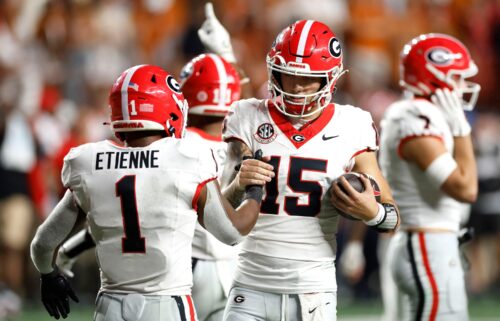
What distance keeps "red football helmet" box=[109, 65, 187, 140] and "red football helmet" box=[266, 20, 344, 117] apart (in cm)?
43

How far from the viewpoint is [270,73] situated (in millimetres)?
3916

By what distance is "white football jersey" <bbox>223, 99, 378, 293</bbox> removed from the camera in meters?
3.79

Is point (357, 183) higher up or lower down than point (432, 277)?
higher up

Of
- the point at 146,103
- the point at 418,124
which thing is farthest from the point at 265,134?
the point at 418,124

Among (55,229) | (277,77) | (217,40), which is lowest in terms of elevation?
(55,229)

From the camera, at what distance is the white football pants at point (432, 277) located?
4.73 m

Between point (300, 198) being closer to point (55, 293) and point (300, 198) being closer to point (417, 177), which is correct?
point (55, 293)

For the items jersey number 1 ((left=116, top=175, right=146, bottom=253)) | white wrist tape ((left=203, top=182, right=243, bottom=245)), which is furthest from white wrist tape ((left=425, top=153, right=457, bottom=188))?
jersey number 1 ((left=116, top=175, right=146, bottom=253))

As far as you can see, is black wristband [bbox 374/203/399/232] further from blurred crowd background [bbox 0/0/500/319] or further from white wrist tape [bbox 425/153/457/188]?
blurred crowd background [bbox 0/0/500/319]

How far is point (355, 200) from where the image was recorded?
144 inches

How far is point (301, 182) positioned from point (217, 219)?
0.44 meters

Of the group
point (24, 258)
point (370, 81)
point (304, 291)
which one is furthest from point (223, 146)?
point (370, 81)

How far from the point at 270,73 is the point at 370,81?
6189mm

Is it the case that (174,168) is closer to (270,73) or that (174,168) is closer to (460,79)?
(270,73)
